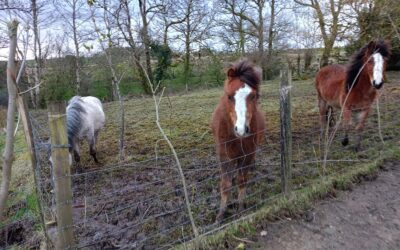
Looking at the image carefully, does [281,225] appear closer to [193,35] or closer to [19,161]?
[19,161]

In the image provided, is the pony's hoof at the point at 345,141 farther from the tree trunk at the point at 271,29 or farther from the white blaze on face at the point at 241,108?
the tree trunk at the point at 271,29

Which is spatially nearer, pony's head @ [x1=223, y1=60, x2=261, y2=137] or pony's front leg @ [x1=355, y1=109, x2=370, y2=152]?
pony's head @ [x1=223, y1=60, x2=261, y2=137]

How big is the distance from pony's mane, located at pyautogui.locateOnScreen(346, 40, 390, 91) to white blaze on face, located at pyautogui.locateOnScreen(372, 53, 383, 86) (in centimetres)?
11

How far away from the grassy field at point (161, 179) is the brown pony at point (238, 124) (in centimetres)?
19

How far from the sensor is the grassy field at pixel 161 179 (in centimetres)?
296

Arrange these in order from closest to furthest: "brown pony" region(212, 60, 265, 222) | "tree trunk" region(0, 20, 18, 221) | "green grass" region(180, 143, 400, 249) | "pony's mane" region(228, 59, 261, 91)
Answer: "tree trunk" region(0, 20, 18, 221) < "green grass" region(180, 143, 400, 249) < "brown pony" region(212, 60, 265, 222) < "pony's mane" region(228, 59, 261, 91)

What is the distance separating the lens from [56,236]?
2174 millimetres

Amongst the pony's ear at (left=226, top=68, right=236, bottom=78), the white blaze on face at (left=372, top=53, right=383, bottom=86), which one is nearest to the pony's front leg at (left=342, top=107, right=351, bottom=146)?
the white blaze on face at (left=372, top=53, right=383, bottom=86)

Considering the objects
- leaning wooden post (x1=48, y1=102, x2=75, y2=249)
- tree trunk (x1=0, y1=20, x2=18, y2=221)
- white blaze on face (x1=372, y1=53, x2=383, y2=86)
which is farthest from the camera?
white blaze on face (x1=372, y1=53, x2=383, y2=86)

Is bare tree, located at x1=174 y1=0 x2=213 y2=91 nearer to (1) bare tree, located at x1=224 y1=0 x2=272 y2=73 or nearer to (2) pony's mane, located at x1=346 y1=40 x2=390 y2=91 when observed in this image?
(1) bare tree, located at x1=224 y1=0 x2=272 y2=73

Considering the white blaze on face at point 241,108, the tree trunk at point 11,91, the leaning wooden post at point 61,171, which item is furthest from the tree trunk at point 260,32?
the tree trunk at point 11,91

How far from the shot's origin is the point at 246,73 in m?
2.88

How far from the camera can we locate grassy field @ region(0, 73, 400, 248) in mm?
2959

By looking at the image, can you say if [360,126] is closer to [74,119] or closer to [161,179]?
[161,179]
